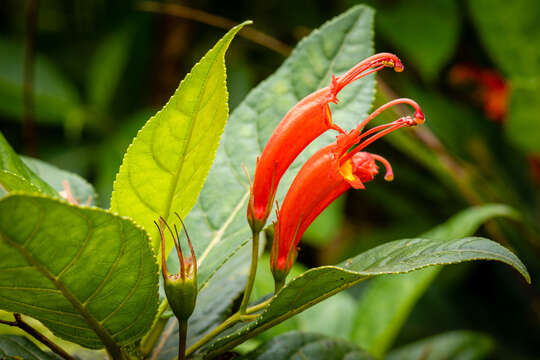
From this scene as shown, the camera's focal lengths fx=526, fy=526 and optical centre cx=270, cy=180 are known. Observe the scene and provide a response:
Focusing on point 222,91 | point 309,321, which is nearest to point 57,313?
point 222,91

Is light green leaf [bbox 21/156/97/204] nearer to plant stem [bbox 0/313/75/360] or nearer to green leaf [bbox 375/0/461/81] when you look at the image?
plant stem [bbox 0/313/75/360]

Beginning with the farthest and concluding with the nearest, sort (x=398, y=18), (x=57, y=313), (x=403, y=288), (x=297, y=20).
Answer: (x=297, y=20)
(x=398, y=18)
(x=403, y=288)
(x=57, y=313)

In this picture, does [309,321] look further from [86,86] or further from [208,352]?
[86,86]

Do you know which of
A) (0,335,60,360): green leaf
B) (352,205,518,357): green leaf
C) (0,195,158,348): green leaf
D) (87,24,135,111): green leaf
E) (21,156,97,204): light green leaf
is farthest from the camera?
(87,24,135,111): green leaf

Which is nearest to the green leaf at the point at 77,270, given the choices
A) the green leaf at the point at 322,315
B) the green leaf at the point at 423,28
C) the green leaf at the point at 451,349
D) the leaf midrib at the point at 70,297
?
the leaf midrib at the point at 70,297

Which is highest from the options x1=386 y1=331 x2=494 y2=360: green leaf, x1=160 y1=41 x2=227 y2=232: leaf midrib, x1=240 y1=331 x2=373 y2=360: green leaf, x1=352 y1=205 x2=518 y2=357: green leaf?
x1=160 y1=41 x2=227 y2=232: leaf midrib

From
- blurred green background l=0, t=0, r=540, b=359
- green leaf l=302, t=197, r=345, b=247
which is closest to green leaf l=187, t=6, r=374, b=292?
blurred green background l=0, t=0, r=540, b=359
